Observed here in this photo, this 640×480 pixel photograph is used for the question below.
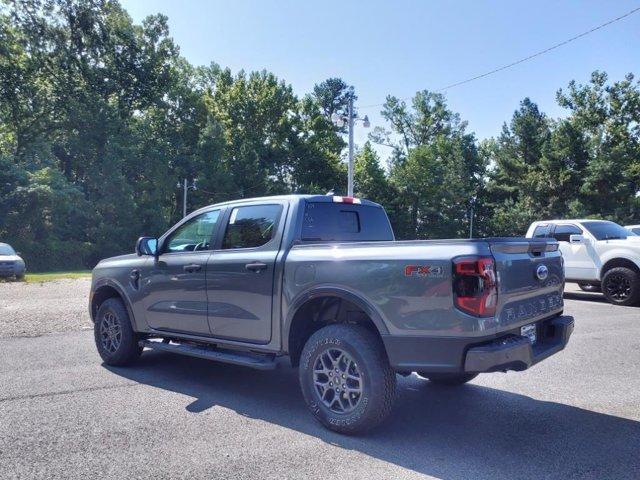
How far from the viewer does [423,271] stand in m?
3.70

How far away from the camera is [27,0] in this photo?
114ft

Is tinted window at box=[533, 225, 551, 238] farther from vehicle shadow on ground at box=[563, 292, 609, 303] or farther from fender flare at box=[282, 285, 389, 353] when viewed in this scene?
fender flare at box=[282, 285, 389, 353]

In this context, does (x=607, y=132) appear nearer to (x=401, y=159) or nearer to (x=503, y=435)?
(x=401, y=159)

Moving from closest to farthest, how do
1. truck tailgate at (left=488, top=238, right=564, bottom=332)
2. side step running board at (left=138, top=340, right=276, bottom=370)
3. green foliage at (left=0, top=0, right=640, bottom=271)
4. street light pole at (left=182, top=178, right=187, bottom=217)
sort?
truck tailgate at (left=488, top=238, right=564, bottom=332) < side step running board at (left=138, top=340, right=276, bottom=370) < green foliage at (left=0, top=0, right=640, bottom=271) < street light pole at (left=182, top=178, right=187, bottom=217)

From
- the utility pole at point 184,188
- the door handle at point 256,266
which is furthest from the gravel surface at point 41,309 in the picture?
the utility pole at point 184,188

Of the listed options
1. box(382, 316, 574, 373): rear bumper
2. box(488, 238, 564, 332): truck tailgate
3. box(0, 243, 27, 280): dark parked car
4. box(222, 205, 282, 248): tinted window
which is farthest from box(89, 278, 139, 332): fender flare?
box(0, 243, 27, 280): dark parked car

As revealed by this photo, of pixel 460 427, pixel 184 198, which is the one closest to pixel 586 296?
pixel 460 427

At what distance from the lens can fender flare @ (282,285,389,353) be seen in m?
3.91

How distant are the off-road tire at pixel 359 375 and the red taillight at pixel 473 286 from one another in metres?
0.80

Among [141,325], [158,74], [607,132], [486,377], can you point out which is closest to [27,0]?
[158,74]

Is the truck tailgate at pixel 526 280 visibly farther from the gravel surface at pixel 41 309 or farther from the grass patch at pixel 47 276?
the grass patch at pixel 47 276

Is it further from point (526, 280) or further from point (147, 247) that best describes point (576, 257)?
point (147, 247)

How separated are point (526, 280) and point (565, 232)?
32.8 feet

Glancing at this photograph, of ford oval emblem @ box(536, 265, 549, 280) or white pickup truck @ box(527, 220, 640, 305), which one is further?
white pickup truck @ box(527, 220, 640, 305)
